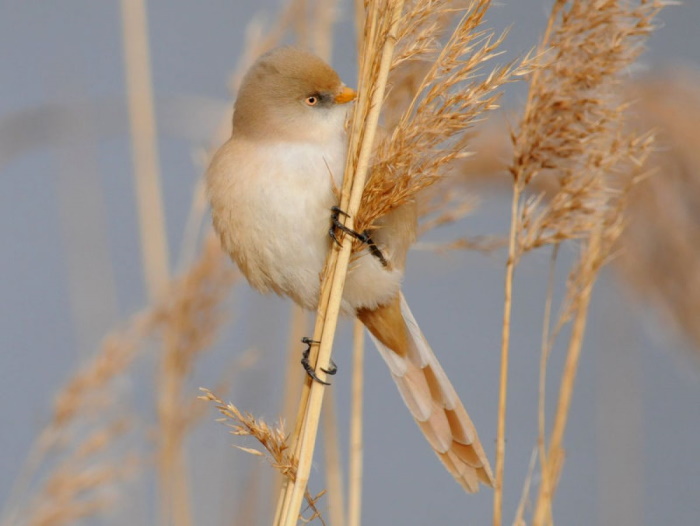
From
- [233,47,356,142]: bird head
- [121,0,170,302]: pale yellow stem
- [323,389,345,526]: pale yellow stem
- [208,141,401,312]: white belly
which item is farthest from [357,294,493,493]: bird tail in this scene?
Answer: [121,0,170,302]: pale yellow stem

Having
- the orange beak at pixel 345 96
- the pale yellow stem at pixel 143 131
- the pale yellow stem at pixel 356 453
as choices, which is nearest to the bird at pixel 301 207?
the orange beak at pixel 345 96

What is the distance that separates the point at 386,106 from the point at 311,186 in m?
0.22

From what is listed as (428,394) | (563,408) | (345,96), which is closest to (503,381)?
(563,408)

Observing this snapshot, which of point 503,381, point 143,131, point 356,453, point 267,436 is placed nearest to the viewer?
point 267,436

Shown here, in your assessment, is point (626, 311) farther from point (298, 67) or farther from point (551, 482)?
point (298, 67)

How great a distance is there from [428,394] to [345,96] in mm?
566

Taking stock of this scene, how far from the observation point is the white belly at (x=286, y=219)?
1.45 metres

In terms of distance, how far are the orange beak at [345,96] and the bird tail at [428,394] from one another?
0.38m

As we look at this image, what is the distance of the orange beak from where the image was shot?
1538 mm

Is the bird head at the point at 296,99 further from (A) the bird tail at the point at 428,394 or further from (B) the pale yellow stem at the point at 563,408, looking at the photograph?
(B) the pale yellow stem at the point at 563,408

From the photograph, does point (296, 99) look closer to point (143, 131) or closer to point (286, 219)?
point (286, 219)

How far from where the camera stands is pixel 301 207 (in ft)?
4.74

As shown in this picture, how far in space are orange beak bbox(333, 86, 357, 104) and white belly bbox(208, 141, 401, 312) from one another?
0.09 meters

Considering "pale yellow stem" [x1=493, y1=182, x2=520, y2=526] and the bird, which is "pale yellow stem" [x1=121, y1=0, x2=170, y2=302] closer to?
the bird
